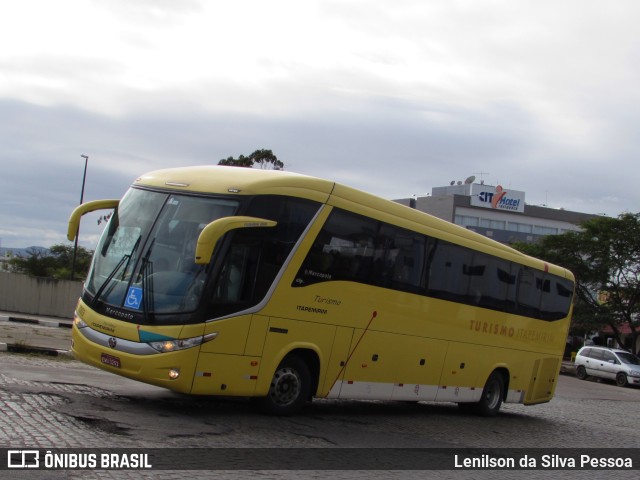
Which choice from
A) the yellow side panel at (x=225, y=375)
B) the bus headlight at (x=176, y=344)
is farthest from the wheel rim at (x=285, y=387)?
the bus headlight at (x=176, y=344)

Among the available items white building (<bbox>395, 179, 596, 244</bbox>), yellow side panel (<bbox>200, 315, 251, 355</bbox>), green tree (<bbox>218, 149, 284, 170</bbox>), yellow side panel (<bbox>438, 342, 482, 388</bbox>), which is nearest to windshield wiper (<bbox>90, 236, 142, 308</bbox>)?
yellow side panel (<bbox>200, 315, 251, 355</bbox>)

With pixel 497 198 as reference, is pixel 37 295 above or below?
below

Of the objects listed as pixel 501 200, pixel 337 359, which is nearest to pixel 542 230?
pixel 501 200

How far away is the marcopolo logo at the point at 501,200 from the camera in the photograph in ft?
303

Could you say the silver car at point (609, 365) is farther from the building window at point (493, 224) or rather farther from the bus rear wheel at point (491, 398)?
the building window at point (493, 224)

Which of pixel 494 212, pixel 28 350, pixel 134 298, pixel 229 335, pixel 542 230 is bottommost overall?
pixel 28 350

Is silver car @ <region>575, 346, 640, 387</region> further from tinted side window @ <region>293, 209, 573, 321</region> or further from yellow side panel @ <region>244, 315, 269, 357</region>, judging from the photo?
yellow side panel @ <region>244, 315, 269, 357</region>

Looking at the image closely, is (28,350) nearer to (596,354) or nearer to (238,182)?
(238,182)

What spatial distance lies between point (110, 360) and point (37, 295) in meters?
35.0

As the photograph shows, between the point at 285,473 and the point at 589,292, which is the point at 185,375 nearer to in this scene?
the point at 285,473

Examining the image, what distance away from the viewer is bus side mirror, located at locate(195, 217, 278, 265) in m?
9.33

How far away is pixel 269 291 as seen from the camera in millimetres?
10805

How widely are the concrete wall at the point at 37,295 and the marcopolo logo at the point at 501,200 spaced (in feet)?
194

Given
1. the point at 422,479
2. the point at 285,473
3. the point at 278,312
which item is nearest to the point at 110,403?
the point at 278,312
